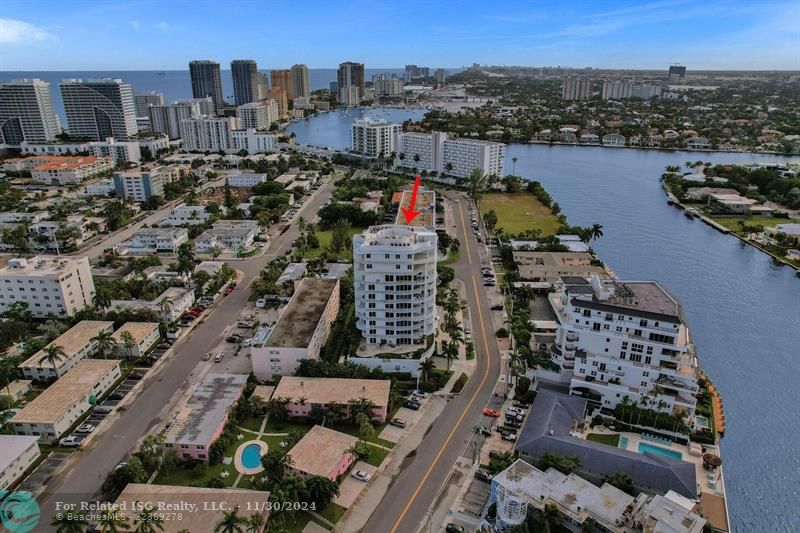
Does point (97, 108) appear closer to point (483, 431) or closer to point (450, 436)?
point (450, 436)

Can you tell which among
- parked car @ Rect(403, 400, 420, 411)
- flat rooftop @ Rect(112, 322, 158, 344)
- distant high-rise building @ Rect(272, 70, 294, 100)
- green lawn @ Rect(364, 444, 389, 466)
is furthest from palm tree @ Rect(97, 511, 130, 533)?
distant high-rise building @ Rect(272, 70, 294, 100)

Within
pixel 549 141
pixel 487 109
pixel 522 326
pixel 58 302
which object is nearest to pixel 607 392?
pixel 522 326

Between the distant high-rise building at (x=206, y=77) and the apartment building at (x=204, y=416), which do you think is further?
the distant high-rise building at (x=206, y=77)

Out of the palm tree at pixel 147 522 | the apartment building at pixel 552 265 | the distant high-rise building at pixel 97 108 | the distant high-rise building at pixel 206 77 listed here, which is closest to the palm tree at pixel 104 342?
the palm tree at pixel 147 522

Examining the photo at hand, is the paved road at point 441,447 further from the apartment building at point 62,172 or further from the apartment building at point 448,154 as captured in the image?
the apartment building at point 62,172

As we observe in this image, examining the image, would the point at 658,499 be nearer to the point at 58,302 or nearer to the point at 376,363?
the point at 376,363

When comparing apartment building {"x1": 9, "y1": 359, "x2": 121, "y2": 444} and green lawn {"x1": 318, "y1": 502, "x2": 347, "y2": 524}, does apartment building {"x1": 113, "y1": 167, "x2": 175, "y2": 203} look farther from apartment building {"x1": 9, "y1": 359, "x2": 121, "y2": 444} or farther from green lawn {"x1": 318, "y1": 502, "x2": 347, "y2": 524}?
green lawn {"x1": 318, "y1": 502, "x2": 347, "y2": 524}

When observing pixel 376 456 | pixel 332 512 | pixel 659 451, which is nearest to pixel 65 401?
pixel 332 512
